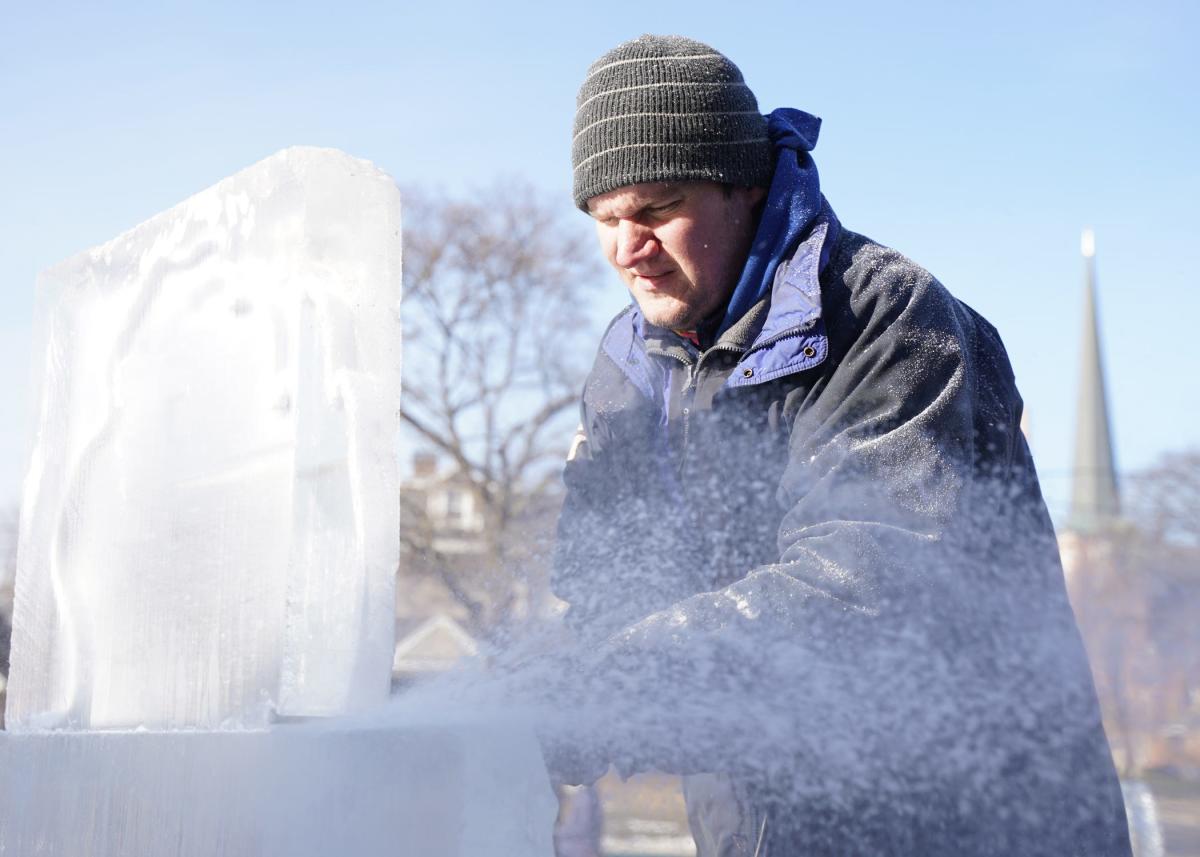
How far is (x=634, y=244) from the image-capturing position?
1782mm

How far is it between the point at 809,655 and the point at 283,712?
0.63 m

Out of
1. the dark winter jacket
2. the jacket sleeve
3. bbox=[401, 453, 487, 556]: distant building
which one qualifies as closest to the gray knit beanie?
the dark winter jacket

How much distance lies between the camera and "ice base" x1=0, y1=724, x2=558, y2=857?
1318mm

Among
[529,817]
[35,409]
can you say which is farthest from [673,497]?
[35,409]

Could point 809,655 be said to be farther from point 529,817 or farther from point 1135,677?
point 1135,677

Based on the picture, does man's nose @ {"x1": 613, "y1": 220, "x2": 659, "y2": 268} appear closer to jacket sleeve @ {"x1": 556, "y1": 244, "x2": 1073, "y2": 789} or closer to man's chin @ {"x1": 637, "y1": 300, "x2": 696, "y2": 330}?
man's chin @ {"x1": 637, "y1": 300, "x2": 696, "y2": 330}

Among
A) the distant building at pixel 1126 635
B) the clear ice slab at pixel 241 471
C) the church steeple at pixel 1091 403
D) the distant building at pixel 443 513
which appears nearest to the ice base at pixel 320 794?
the clear ice slab at pixel 241 471

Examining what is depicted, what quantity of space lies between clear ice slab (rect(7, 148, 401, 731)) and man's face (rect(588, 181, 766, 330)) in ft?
1.23

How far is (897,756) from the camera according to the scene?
159cm

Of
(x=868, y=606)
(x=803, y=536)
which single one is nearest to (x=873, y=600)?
(x=868, y=606)

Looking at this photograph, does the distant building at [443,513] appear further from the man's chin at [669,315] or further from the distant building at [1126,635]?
the man's chin at [669,315]

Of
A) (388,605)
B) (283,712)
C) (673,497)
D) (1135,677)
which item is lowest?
(1135,677)

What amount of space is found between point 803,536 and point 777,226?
49cm

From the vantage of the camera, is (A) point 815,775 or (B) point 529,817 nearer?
(B) point 529,817
